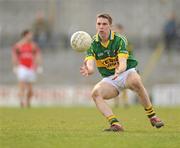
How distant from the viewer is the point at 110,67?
44.7 feet

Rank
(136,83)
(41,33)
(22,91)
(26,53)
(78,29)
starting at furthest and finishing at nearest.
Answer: (78,29), (41,33), (26,53), (22,91), (136,83)

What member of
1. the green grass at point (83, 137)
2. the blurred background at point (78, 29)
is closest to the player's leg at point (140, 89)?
the green grass at point (83, 137)

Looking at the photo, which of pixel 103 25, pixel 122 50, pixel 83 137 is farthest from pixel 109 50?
pixel 83 137

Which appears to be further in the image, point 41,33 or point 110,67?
point 41,33

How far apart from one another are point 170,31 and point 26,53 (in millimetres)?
8959

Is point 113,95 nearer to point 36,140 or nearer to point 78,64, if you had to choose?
point 36,140

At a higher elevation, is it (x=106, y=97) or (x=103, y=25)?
(x=103, y=25)

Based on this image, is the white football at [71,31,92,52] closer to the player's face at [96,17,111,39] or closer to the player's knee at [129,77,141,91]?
the player's face at [96,17,111,39]

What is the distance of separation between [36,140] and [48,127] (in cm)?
288

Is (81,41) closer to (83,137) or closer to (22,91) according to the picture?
(83,137)

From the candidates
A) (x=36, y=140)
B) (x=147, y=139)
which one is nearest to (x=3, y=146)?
(x=36, y=140)

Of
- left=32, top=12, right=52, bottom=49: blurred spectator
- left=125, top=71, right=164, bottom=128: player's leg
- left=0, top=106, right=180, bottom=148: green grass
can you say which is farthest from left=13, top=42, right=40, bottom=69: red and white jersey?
left=125, top=71, right=164, bottom=128: player's leg

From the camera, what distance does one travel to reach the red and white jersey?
90.7 feet

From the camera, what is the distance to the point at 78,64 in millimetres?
35031
